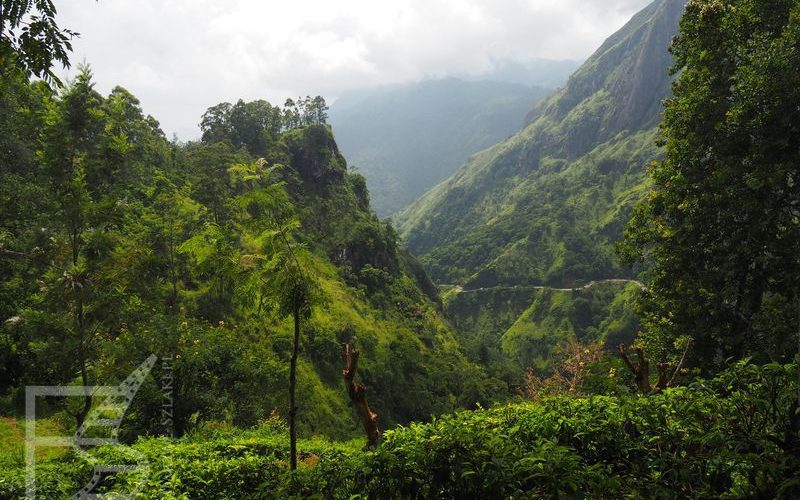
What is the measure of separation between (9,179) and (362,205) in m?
73.0

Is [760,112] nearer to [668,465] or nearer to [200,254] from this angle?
[668,465]

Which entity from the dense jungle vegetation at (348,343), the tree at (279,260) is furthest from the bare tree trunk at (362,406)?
the tree at (279,260)

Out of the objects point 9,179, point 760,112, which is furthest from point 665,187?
point 9,179

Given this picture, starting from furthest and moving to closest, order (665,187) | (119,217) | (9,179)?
(9,179) < (665,187) < (119,217)

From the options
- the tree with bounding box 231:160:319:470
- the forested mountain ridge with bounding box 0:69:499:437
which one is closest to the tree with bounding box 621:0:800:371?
the tree with bounding box 231:160:319:470

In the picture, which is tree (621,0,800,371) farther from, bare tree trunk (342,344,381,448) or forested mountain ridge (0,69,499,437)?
forested mountain ridge (0,69,499,437)

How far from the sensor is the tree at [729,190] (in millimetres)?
12586

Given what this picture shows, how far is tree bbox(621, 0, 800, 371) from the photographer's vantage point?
1259cm

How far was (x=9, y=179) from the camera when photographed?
1166 inches

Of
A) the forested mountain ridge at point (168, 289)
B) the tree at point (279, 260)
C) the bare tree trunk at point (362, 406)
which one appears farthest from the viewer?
the forested mountain ridge at point (168, 289)

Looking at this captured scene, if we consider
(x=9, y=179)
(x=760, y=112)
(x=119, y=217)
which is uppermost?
(x=9, y=179)

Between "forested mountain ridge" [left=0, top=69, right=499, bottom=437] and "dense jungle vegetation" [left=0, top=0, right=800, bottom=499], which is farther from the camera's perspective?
"forested mountain ridge" [left=0, top=69, right=499, bottom=437]

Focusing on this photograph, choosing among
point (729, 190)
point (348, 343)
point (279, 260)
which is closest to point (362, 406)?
point (279, 260)

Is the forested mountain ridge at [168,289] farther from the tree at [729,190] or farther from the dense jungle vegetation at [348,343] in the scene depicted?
the tree at [729,190]
